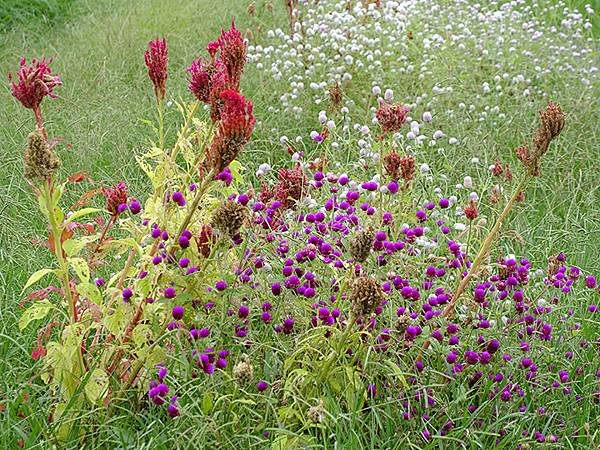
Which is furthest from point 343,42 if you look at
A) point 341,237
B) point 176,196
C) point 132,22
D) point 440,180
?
point 176,196

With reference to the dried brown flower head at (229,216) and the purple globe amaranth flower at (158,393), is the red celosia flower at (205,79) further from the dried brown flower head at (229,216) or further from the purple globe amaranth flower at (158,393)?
the purple globe amaranth flower at (158,393)

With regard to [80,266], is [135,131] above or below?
A: below

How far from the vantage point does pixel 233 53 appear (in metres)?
2.17

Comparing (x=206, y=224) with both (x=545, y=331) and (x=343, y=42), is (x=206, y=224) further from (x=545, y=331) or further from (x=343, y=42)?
(x=343, y=42)

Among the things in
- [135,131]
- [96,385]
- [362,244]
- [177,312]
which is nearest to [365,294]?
[362,244]

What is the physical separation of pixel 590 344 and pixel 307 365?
3.44ft

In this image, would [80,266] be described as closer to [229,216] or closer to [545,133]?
[229,216]

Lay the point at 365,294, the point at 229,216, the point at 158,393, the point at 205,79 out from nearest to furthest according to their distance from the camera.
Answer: the point at 365,294 < the point at 229,216 < the point at 158,393 < the point at 205,79

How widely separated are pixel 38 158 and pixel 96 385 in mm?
633

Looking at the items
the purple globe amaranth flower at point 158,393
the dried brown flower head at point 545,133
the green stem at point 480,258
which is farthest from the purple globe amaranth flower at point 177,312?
the dried brown flower head at point 545,133

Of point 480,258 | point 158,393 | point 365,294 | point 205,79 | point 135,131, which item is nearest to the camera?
point 365,294

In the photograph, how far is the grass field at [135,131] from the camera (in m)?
2.66

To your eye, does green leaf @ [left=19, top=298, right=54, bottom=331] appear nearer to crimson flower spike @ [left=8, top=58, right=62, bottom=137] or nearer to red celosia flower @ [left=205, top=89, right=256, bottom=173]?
crimson flower spike @ [left=8, top=58, right=62, bottom=137]

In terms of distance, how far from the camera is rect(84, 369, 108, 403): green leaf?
2131 millimetres
